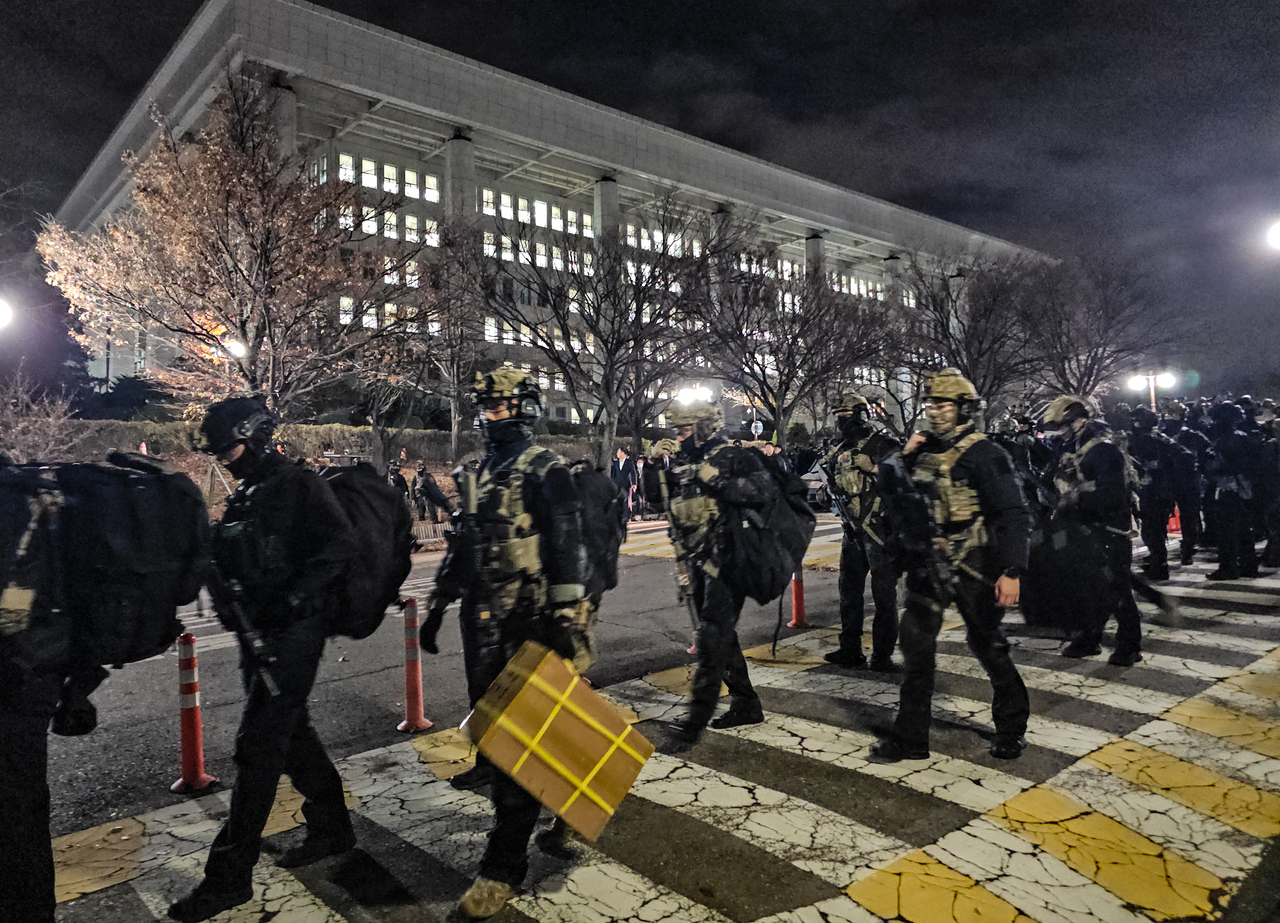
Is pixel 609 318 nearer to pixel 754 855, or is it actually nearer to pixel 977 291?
pixel 977 291

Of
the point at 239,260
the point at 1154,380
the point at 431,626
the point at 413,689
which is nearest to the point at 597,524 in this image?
the point at 431,626

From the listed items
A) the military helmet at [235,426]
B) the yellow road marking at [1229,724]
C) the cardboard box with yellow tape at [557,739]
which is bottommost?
the yellow road marking at [1229,724]

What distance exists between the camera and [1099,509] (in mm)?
5930

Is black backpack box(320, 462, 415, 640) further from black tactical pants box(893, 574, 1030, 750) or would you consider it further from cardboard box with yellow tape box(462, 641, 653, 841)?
Answer: black tactical pants box(893, 574, 1030, 750)

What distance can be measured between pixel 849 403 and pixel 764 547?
7.44 ft

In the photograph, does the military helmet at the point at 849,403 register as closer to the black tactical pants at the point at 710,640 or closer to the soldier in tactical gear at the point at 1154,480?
the black tactical pants at the point at 710,640

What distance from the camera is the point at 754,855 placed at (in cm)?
328

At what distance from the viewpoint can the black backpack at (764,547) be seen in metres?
4.57

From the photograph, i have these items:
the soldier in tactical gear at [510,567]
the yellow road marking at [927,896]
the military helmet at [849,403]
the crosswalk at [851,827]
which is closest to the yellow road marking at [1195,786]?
the crosswalk at [851,827]

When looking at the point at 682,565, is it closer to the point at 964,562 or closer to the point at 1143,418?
the point at 964,562

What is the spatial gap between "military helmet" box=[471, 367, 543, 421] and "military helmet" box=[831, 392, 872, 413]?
353cm

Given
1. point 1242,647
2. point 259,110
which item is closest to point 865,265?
point 259,110

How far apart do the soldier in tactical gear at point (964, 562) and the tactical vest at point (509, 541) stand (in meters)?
2.24

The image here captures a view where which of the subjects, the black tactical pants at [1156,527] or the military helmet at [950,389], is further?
the black tactical pants at [1156,527]
